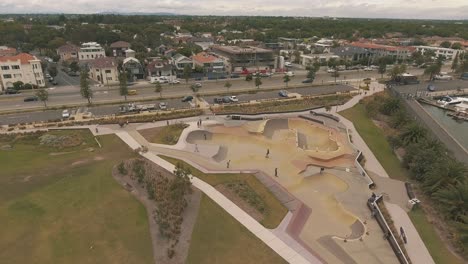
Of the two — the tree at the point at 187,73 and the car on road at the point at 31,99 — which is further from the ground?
the tree at the point at 187,73

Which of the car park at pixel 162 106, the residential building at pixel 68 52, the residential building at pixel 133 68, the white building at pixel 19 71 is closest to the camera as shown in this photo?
the car park at pixel 162 106

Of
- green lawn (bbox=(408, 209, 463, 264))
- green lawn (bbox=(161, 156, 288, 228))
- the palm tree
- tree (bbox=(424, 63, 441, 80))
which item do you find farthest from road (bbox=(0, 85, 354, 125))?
green lawn (bbox=(408, 209, 463, 264))

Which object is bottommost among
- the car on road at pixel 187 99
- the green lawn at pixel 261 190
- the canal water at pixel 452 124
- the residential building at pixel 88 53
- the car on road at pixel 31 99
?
the canal water at pixel 452 124

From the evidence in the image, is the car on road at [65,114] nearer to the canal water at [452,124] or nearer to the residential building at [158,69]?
the residential building at [158,69]

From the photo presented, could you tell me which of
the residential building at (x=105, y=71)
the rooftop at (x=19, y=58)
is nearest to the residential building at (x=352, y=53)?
the residential building at (x=105, y=71)

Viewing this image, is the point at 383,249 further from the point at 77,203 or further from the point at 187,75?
the point at 187,75

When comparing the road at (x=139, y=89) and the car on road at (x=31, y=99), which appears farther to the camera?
the car on road at (x=31, y=99)
